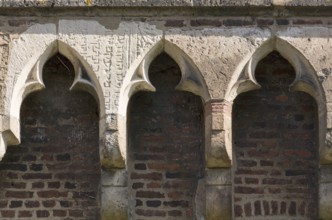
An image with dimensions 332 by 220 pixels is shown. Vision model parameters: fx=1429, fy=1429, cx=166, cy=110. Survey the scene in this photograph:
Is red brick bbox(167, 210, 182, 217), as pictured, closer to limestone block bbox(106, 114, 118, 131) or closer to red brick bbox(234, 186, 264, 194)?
red brick bbox(234, 186, 264, 194)

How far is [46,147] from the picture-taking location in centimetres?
1108

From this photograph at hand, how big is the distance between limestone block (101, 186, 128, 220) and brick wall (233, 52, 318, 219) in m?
0.86

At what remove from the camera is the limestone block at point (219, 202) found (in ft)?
35.3

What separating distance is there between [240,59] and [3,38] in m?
1.83

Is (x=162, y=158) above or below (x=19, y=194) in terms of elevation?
above

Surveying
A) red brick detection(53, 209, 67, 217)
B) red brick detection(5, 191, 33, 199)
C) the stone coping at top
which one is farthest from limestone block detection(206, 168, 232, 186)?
red brick detection(5, 191, 33, 199)

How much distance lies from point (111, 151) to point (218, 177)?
2.72 ft

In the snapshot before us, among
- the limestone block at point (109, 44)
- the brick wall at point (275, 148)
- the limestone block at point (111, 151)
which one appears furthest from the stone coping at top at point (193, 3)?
the limestone block at point (111, 151)

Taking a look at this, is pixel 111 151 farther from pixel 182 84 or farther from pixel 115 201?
pixel 182 84

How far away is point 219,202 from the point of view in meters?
10.8

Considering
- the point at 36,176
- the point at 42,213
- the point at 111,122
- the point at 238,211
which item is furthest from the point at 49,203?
the point at 238,211

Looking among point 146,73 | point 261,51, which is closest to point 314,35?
point 261,51

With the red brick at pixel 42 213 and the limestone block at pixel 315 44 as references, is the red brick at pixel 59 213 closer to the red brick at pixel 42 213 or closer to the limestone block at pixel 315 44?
the red brick at pixel 42 213

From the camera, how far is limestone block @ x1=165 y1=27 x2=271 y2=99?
10.8 metres
